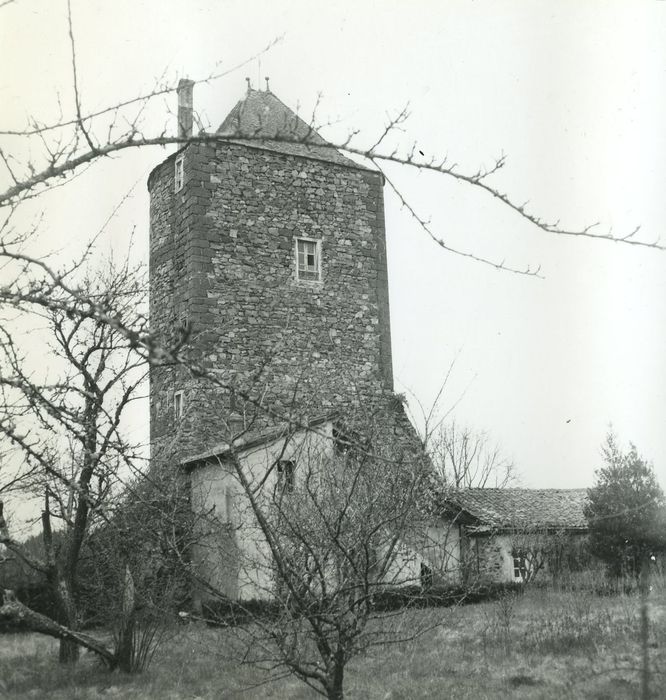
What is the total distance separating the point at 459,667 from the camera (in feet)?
36.1

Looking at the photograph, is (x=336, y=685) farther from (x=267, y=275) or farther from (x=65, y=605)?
(x=267, y=275)

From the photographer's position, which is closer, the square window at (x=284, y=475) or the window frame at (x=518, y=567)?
the square window at (x=284, y=475)

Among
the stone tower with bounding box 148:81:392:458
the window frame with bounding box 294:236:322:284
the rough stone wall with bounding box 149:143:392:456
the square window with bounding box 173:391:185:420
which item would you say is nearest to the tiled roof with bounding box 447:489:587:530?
the rough stone wall with bounding box 149:143:392:456

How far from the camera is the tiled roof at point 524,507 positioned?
67.4ft

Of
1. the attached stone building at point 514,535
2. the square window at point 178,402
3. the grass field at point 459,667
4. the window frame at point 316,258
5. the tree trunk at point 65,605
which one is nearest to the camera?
the grass field at point 459,667

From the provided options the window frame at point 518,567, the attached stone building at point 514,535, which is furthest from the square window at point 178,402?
the window frame at point 518,567

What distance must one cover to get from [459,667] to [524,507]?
13264 millimetres

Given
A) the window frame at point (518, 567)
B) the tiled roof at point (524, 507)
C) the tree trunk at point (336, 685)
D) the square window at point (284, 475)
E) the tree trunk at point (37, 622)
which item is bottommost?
the window frame at point (518, 567)

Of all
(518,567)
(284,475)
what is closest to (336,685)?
(284,475)

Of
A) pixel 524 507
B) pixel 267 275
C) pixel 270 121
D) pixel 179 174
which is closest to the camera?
pixel 267 275

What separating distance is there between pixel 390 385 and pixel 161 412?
5.19m

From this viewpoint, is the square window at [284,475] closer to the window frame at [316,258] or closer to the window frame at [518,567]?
the window frame at [316,258]

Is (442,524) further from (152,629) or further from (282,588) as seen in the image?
(282,588)

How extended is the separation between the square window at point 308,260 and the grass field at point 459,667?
27.0 ft
